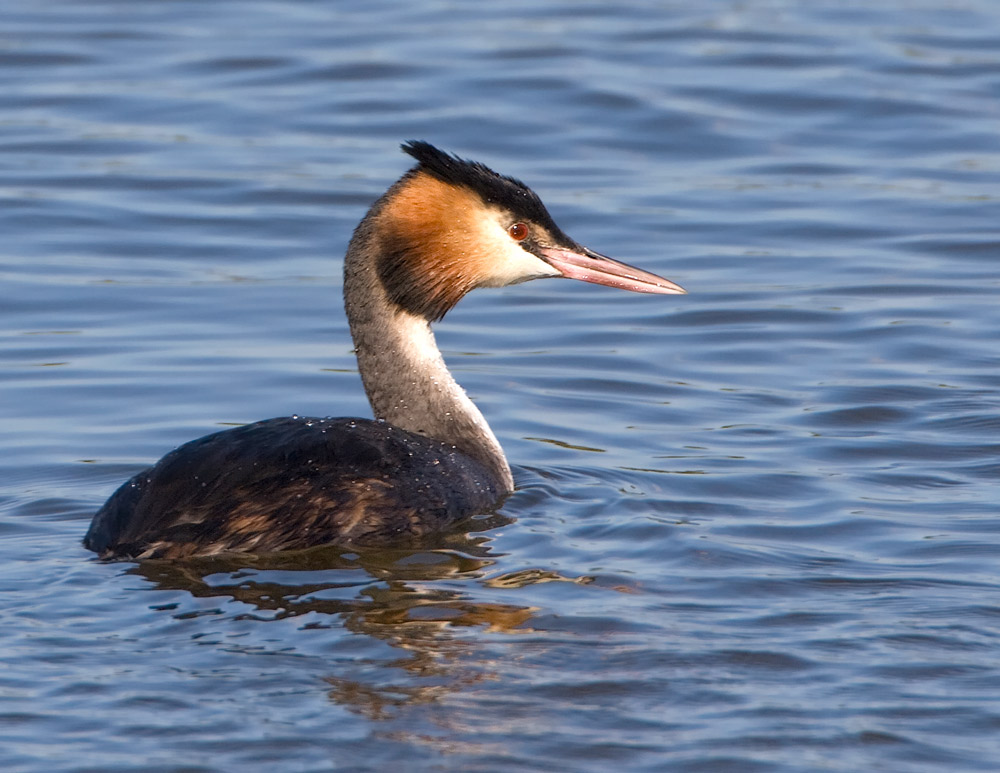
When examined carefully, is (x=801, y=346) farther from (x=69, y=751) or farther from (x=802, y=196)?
(x=69, y=751)

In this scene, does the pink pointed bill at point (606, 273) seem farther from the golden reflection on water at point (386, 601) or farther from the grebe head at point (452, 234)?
the golden reflection on water at point (386, 601)

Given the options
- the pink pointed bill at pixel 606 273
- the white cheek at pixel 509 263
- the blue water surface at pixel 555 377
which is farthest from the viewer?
the pink pointed bill at pixel 606 273

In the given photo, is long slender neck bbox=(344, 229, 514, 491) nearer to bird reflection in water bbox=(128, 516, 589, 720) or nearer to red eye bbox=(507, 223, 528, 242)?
red eye bbox=(507, 223, 528, 242)

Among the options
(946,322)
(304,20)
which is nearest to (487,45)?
(304,20)

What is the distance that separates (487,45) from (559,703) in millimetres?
12007

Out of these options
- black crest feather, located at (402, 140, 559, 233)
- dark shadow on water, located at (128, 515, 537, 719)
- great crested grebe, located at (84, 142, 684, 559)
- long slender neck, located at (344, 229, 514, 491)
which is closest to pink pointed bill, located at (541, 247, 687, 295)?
great crested grebe, located at (84, 142, 684, 559)

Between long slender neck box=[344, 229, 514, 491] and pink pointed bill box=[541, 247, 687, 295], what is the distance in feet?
2.20

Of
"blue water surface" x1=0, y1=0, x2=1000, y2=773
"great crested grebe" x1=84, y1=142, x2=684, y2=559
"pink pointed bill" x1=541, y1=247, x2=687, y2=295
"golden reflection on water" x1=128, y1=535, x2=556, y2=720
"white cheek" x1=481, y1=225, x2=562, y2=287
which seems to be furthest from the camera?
"pink pointed bill" x1=541, y1=247, x2=687, y2=295

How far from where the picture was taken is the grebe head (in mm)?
7055

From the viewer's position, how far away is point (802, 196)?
12352mm

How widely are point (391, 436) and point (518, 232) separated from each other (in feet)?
3.83

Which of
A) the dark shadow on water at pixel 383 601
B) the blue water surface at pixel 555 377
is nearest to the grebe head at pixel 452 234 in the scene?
the blue water surface at pixel 555 377

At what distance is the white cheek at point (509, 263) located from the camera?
7.23m

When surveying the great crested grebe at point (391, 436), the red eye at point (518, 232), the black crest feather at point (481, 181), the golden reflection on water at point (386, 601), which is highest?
the black crest feather at point (481, 181)
